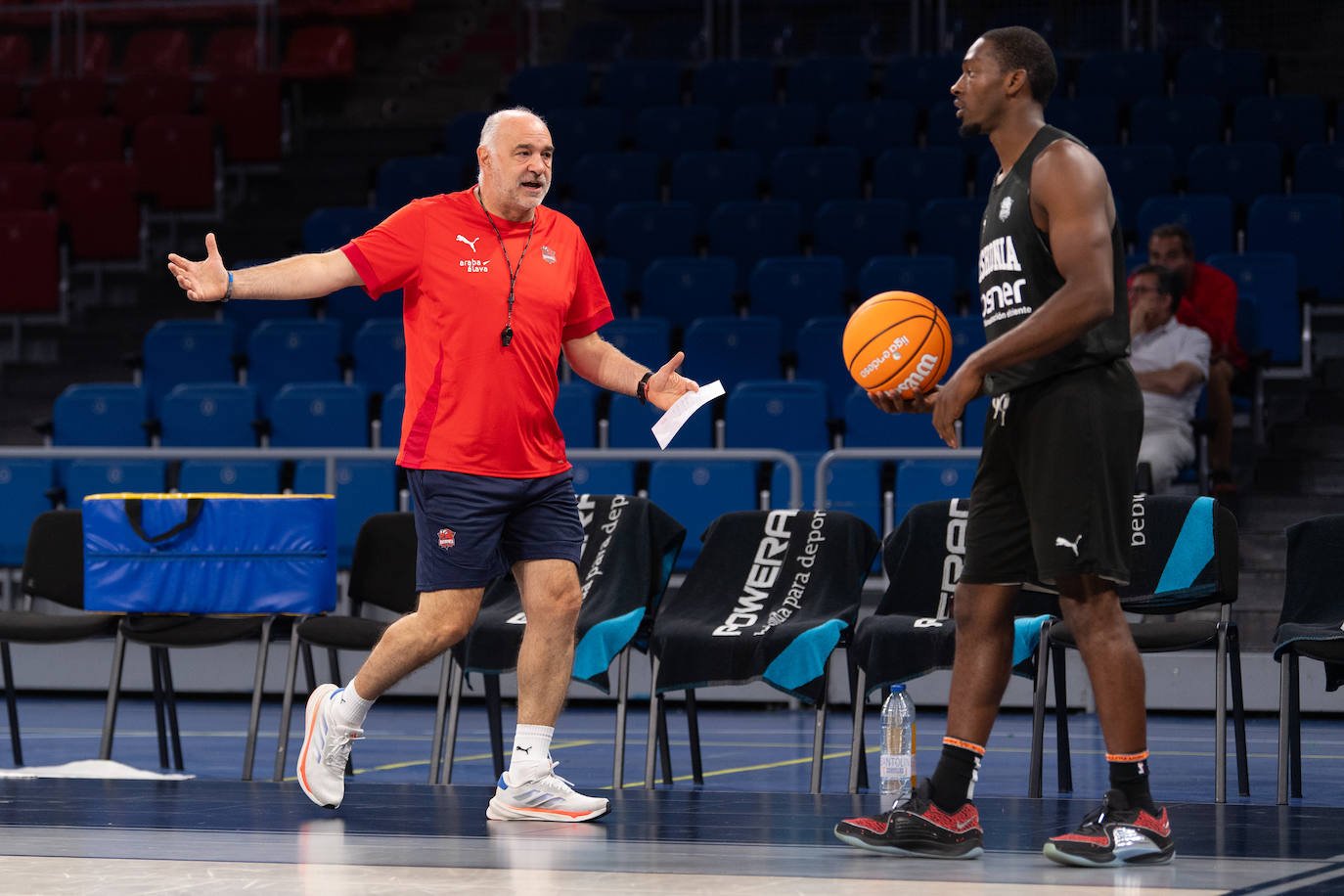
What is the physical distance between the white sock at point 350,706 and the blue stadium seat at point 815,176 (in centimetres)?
697

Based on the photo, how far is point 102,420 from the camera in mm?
9531

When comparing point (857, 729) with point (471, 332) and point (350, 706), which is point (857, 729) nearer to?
point (350, 706)

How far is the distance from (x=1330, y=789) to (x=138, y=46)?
12173 millimetres

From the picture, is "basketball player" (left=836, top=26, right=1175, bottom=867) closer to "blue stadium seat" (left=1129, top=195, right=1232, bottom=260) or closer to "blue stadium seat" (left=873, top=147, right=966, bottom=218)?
"blue stadium seat" (left=1129, top=195, right=1232, bottom=260)

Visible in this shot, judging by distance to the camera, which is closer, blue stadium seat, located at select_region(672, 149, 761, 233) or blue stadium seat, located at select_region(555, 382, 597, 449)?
blue stadium seat, located at select_region(555, 382, 597, 449)

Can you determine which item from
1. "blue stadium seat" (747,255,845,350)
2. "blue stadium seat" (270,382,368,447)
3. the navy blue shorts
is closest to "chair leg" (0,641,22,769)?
the navy blue shorts

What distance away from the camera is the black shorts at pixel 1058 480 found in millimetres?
3654

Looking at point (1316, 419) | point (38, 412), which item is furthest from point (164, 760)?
point (1316, 419)

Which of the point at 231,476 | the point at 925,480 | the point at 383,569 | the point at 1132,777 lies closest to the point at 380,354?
the point at 231,476

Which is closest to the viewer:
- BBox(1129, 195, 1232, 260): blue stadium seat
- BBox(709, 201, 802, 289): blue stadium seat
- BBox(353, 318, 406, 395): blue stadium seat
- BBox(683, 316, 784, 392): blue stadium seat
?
BBox(683, 316, 784, 392): blue stadium seat

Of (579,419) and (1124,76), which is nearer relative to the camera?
(579,419)

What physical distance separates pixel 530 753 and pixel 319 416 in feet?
16.6

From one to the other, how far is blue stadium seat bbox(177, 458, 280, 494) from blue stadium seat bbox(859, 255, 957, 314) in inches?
129

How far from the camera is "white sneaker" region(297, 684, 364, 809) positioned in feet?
14.6
